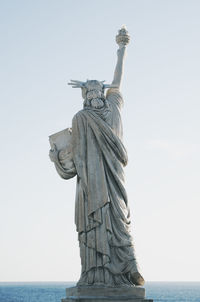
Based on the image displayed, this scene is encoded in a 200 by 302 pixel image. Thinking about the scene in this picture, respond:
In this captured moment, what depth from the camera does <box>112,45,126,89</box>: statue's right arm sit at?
15414 millimetres

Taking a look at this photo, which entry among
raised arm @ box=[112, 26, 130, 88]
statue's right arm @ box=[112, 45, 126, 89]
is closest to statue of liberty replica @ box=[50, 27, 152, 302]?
statue's right arm @ box=[112, 45, 126, 89]

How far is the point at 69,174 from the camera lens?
14242mm

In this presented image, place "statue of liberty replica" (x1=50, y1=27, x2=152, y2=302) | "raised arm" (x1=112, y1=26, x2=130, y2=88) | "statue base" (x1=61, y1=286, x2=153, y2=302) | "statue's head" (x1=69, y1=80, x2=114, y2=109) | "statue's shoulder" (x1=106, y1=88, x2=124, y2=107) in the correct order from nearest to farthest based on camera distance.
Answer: "statue base" (x1=61, y1=286, x2=153, y2=302), "statue of liberty replica" (x1=50, y1=27, x2=152, y2=302), "statue's head" (x1=69, y1=80, x2=114, y2=109), "statue's shoulder" (x1=106, y1=88, x2=124, y2=107), "raised arm" (x1=112, y1=26, x2=130, y2=88)

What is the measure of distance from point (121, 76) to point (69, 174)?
287 cm

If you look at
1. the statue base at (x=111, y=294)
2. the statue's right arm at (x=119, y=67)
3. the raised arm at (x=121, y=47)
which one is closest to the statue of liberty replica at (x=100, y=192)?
the statue base at (x=111, y=294)

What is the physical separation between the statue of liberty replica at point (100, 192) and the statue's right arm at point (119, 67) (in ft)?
0.87

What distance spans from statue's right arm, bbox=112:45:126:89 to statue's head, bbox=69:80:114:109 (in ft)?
1.85

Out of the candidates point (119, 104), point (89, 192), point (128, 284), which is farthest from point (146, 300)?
point (119, 104)

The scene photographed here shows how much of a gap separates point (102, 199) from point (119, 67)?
12.1 ft

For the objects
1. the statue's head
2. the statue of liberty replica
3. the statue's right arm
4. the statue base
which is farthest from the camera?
the statue's right arm

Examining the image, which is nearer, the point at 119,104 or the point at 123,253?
the point at 123,253

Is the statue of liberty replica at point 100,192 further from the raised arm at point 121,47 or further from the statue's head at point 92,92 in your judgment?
the raised arm at point 121,47

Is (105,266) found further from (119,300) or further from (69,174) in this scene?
(69,174)

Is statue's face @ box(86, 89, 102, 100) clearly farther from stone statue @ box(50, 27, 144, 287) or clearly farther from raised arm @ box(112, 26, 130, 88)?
raised arm @ box(112, 26, 130, 88)
